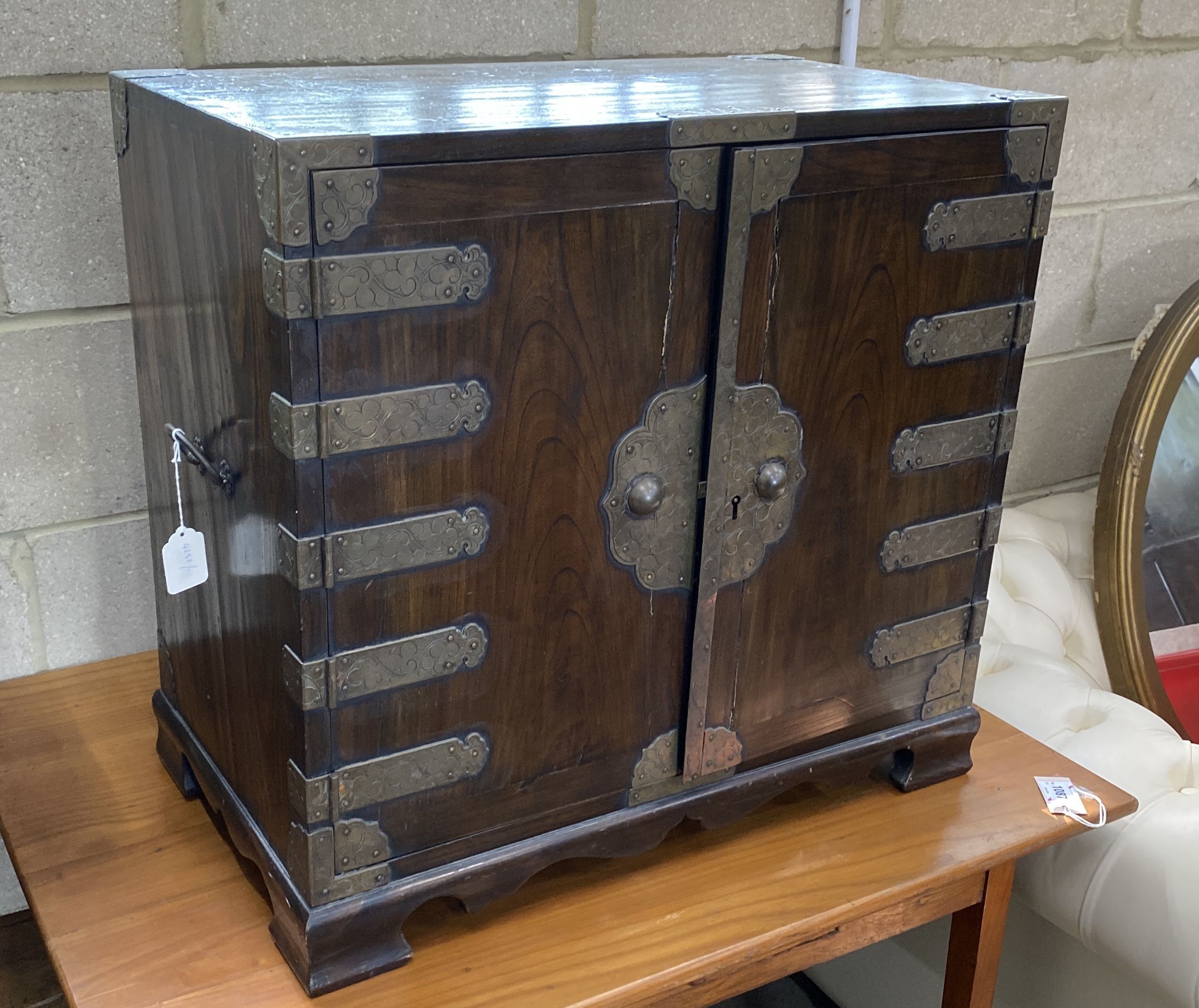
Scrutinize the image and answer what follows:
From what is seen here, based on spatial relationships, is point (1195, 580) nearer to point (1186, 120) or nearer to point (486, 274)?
point (1186, 120)

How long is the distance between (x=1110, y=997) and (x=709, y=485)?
83 centimetres

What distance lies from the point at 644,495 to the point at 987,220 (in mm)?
370

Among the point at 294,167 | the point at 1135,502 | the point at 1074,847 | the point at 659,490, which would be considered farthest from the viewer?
the point at 1135,502

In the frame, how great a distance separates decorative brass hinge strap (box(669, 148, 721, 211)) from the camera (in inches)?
34.0

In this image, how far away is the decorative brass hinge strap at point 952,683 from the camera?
3.92 ft

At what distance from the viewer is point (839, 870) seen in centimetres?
110

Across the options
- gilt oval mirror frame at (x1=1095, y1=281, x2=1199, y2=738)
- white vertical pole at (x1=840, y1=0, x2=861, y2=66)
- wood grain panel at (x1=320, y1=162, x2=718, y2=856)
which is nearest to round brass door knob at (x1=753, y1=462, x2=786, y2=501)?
wood grain panel at (x1=320, y1=162, x2=718, y2=856)

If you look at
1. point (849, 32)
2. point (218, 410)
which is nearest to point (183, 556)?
point (218, 410)

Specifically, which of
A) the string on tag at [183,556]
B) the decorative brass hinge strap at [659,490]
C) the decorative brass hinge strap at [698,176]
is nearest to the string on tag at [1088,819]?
the decorative brass hinge strap at [659,490]

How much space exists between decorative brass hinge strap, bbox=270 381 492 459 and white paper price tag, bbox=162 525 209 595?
0.72 feet

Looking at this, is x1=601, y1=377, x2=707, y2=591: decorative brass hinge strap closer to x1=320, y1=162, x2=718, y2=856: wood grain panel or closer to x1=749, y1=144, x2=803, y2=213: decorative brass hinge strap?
x1=320, y1=162, x2=718, y2=856: wood grain panel

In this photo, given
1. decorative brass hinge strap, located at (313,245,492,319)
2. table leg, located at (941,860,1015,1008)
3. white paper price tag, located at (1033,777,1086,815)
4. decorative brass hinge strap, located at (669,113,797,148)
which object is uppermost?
decorative brass hinge strap, located at (669,113,797,148)

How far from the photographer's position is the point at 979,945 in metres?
1.21

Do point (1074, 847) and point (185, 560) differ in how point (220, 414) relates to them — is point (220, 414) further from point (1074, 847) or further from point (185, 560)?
point (1074, 847)
